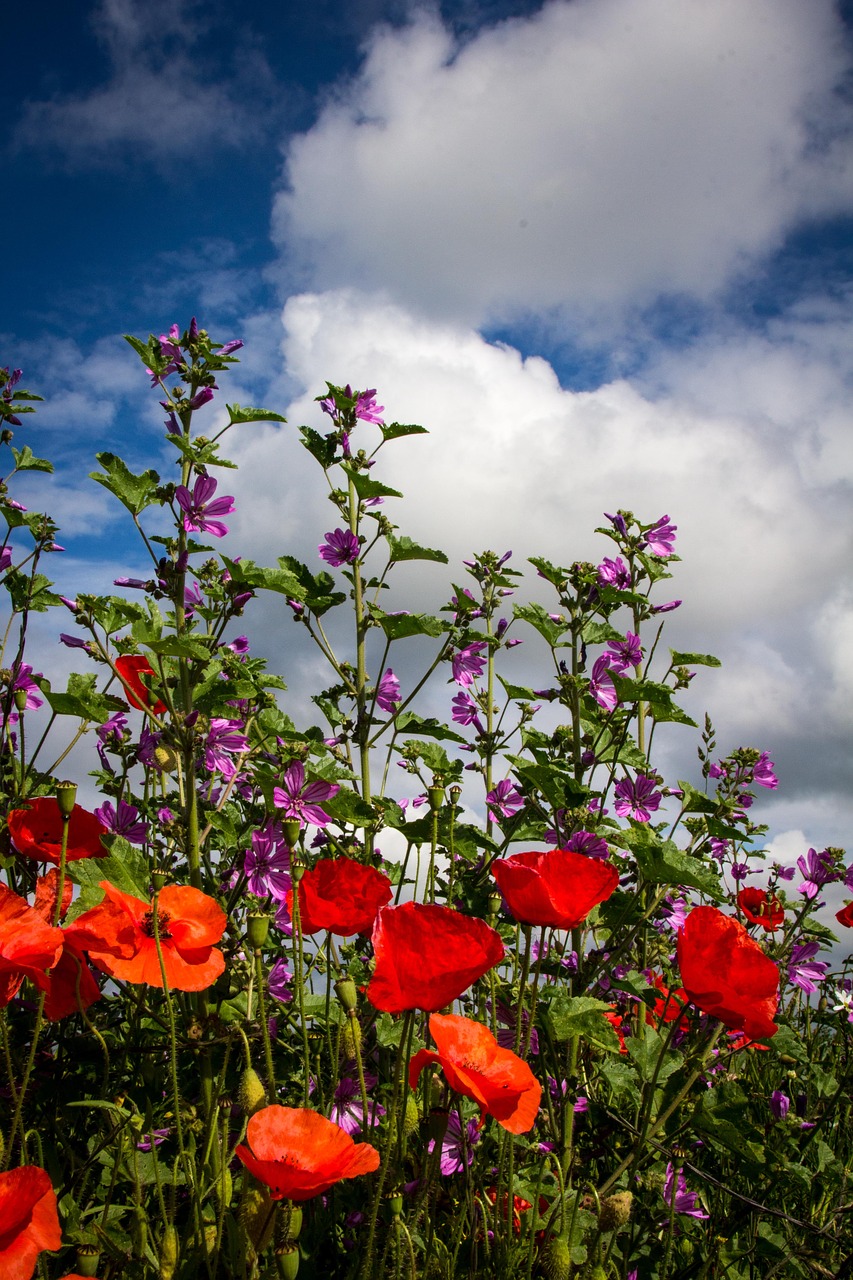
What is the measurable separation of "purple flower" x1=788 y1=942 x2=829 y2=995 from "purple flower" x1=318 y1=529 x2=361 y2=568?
2454 mm

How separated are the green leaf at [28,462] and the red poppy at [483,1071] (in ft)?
9.39

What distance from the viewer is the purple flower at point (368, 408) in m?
3.01

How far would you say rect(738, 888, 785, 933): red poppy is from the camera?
364cm

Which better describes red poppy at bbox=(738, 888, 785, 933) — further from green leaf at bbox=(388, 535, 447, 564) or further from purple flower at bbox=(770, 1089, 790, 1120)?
green leaf at bbox=(388, 535, 447, 564)

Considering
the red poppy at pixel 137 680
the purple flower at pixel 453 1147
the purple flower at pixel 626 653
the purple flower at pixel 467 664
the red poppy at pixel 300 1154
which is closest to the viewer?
the red poppy at pixel 300 1154

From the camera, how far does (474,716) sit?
3.40 m

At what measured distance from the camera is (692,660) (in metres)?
3.22

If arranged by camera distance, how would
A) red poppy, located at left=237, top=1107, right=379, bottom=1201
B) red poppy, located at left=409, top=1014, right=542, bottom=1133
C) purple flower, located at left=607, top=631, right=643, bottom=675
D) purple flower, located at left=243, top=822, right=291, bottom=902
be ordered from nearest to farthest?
red poppy, located at left=237, top=1107, right=379, bottom=1201 → red poppy, located at left=409, top=1014, right=542, bottom=1133 → purple flower, located at left=243, top=822, right=291, bottom=902 → purple flower, located at left=607, top=631, right=643, bottom=675

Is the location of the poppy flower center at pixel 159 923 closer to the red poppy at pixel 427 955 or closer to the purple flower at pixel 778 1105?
the red poppy at pixel 427 955

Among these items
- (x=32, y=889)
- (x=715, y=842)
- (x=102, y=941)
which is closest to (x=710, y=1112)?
(x=102, y=941)

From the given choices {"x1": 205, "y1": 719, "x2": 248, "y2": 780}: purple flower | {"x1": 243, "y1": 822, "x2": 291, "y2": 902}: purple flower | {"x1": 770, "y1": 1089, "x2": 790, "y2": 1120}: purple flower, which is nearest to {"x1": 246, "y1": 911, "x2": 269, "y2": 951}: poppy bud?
{"x1": 243, "y1": 822, "x2": 291, "y2": 902}: purple flower

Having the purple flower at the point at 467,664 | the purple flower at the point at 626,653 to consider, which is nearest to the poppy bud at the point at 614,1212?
the purple flower at the point at 467,664

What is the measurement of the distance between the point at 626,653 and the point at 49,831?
2.19 meters

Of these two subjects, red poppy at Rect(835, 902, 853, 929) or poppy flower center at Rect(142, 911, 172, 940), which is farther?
red poppy at Rect(835, 902, 853, 929)
